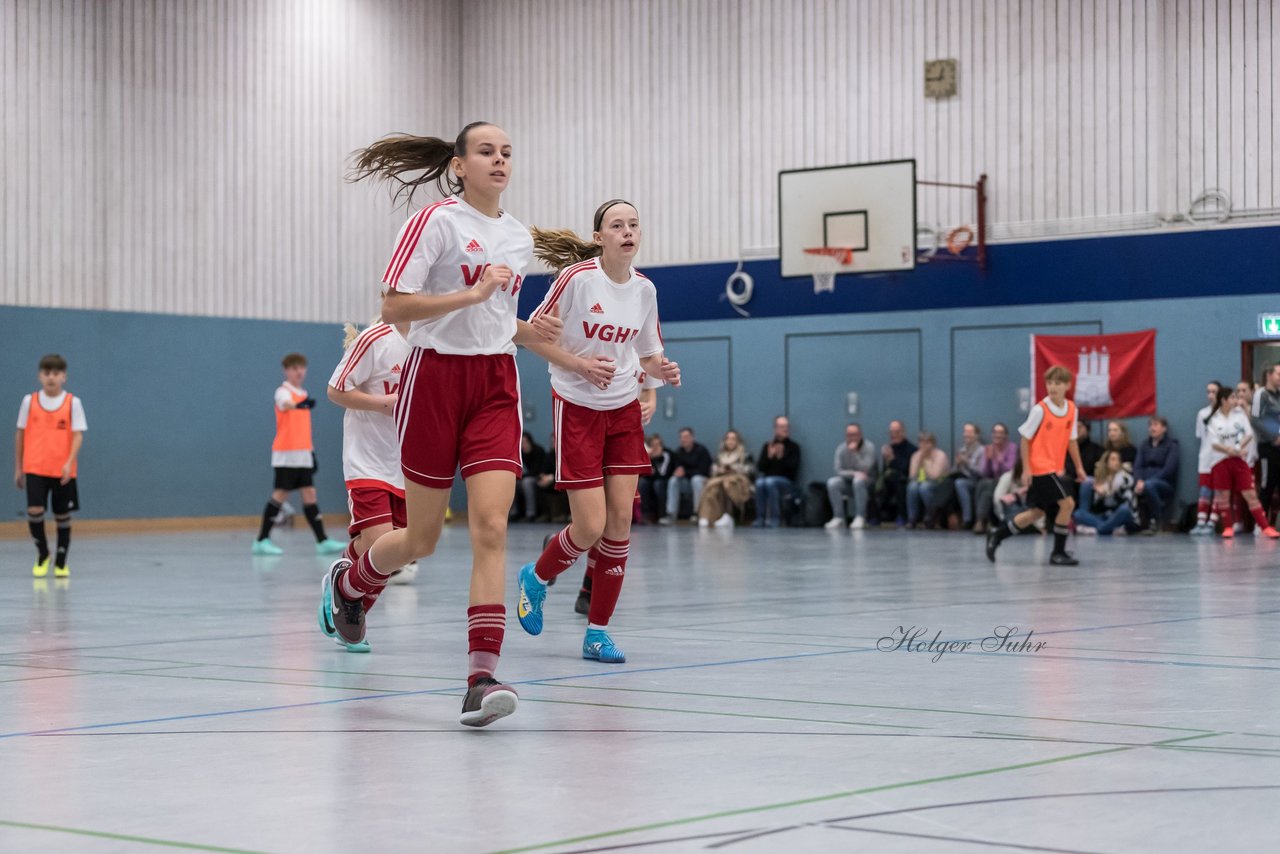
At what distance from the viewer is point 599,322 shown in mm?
7922

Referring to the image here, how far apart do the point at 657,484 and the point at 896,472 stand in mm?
4135

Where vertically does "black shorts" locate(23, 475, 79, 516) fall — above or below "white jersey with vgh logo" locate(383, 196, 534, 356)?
below

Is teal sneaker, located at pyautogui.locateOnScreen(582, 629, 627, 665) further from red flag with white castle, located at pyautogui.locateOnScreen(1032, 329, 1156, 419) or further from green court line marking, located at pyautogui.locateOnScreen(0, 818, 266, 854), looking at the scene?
red flag with white castle, located at pyautogui.locateOnScreen(1032, 329, 1156, 419)

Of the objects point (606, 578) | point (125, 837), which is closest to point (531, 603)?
point (606, 578)

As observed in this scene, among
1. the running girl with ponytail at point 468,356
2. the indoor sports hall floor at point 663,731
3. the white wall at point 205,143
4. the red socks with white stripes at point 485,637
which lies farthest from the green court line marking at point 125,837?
the white wall at point 205,143

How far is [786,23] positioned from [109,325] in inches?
460

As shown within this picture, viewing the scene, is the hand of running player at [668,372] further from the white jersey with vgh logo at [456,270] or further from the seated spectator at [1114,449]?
the seated spectator at [1114,449]

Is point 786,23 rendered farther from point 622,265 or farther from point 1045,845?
point 1045,845

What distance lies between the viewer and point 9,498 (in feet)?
77.5

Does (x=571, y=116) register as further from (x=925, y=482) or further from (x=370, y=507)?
(x=370, y=507)

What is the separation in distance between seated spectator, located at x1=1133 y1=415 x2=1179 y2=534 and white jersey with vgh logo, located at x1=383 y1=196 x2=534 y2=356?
17383 mm

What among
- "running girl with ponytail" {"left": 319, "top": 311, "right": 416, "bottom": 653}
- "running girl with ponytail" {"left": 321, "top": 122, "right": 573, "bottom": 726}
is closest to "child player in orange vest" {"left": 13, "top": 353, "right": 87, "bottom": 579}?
"running girl with ponytail" {"left": 319, "top": 311, "right": 416, "bottom": 653}

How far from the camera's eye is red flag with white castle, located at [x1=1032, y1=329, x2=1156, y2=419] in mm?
23203

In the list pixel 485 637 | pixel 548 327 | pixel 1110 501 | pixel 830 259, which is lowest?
pixel 1110 501
